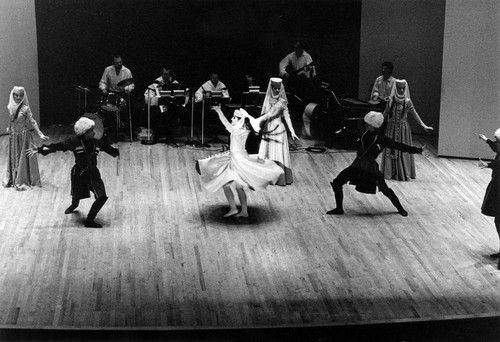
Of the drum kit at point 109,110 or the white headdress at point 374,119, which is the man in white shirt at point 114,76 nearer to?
the drum kit at point 109,110

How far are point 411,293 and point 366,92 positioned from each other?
21.9 feet

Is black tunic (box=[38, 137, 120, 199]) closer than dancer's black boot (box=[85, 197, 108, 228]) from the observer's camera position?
Yes

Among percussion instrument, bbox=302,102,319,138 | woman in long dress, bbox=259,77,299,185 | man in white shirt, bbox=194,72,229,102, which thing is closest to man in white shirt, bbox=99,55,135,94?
man in white shirt, bbox=194,72,229,102

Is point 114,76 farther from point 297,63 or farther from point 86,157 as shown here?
point 86,157

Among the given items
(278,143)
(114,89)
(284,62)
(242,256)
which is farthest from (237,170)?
(284,62)

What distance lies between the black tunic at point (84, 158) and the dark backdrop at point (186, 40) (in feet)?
15.4

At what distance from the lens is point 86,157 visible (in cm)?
919

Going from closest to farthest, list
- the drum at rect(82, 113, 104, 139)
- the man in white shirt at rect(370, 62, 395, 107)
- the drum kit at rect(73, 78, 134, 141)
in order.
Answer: the drum at rect(82, 113, 104, 139), the man in white shirt at rect(370, 62, 395, 107), the drum kit at rect(73, 78, 134, 141)

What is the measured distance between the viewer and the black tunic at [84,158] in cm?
915

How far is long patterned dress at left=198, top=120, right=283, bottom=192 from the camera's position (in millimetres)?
9359

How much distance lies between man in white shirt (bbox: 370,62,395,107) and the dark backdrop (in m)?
2.09

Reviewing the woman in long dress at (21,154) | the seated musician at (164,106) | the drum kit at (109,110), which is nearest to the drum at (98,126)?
the drum kit at (109,110)

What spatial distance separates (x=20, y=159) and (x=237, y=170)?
285 centimetres

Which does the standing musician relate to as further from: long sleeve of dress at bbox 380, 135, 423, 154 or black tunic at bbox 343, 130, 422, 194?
long sleeve of dress at bbox 380, 135, 423, 154
